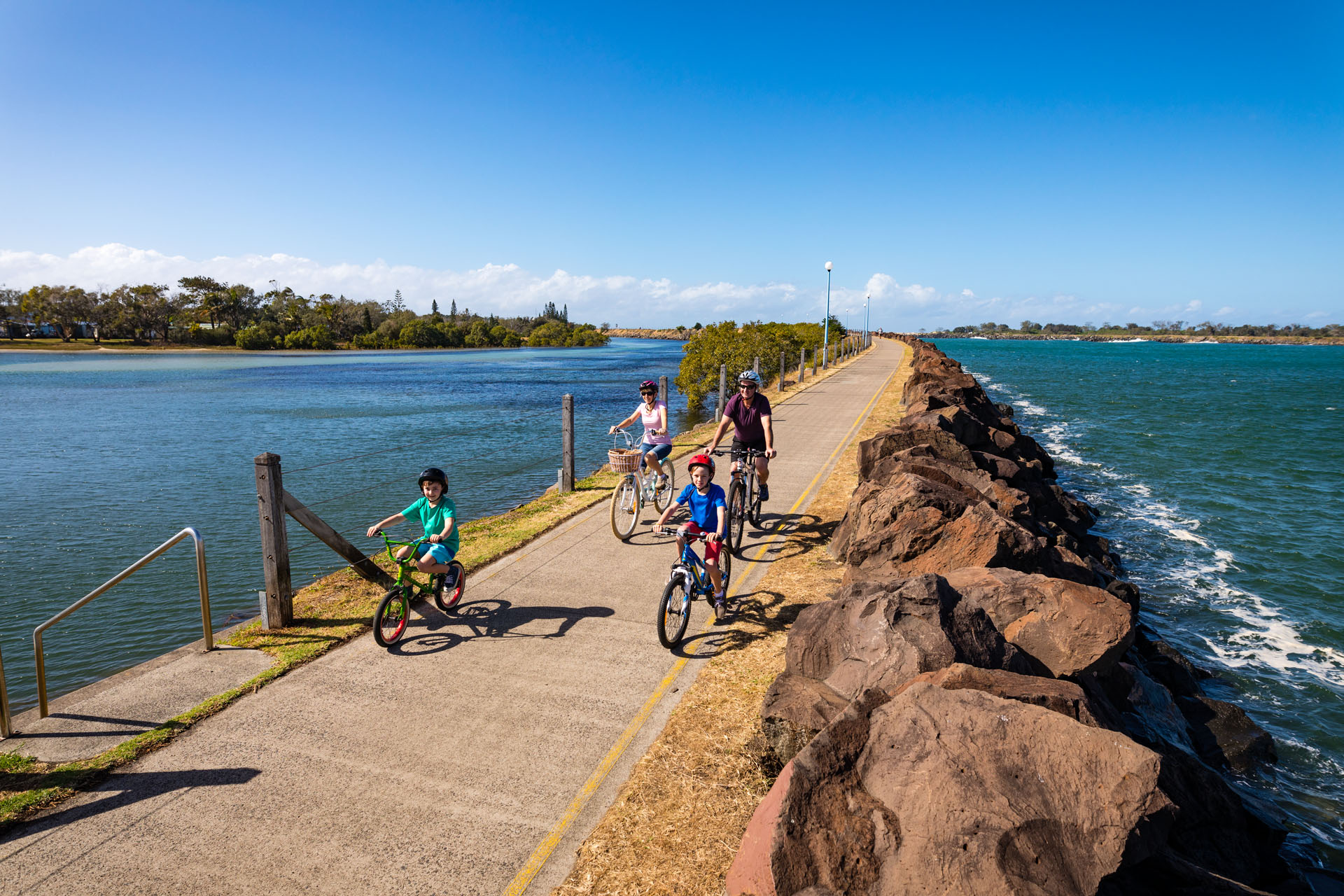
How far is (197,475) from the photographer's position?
830 inches

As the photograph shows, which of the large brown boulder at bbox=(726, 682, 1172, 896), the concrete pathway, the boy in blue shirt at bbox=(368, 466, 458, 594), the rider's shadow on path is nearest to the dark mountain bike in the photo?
the concrete pathway

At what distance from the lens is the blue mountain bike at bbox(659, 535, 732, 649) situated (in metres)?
6.57

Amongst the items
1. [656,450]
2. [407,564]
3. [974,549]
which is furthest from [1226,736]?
[407,564]

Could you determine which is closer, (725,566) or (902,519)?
(725,566)

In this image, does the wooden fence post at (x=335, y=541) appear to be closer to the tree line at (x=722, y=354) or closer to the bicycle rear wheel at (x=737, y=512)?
the bicycle rear wheel at (x=737, y=512)

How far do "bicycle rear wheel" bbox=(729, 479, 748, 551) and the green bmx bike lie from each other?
11.8ft

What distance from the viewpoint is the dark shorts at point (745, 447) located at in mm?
9797

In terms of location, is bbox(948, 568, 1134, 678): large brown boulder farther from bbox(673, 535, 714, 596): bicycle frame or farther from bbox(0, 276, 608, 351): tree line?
bbox(0, 276, 608, 351): tree line

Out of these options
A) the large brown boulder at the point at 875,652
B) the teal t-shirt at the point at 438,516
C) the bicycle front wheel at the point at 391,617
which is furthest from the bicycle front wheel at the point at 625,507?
the large brown boulder at the point at 875,652

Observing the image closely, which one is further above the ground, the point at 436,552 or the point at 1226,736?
the point at 436,552

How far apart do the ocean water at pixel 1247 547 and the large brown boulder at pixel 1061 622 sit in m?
2.94

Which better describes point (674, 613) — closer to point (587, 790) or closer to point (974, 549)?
point (587, 790)

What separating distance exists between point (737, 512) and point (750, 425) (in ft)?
3.87

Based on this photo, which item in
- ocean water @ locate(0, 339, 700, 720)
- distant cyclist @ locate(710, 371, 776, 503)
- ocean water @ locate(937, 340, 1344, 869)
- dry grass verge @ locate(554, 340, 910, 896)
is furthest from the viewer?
ocean water @ locate(0, 339, 700, 720)
